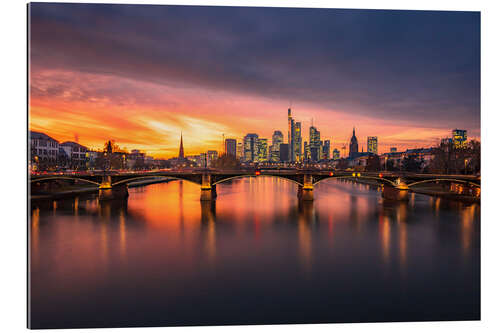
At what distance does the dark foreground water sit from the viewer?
9.39 metres

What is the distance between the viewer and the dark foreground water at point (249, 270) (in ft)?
30.8

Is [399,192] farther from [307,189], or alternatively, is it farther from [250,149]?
[250,149]

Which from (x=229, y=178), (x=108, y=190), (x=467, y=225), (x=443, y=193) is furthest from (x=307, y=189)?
(x=108, y=190)

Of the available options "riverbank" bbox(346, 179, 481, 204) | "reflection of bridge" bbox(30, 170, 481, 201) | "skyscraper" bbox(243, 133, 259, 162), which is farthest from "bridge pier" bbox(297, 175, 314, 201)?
"skyscraper" bbox(243, 133, 259, 162)

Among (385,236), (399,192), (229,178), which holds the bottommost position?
(385,236)

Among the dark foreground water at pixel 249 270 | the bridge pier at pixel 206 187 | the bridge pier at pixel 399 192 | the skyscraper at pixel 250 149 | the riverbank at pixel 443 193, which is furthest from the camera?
the skyscraper at pixel 250 149

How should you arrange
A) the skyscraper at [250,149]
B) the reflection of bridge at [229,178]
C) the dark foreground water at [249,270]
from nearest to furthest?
the dark foreground water at [249,270]
the reflection of bridge at [229,178]
the skyscraper at [250,149]

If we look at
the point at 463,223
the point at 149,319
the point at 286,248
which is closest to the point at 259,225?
the point at 286,248

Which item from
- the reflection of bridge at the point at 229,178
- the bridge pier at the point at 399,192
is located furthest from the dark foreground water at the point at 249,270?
the bridge pier at the point at 399,192

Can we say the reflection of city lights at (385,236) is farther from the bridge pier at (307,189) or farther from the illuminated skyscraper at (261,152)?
the illuminated skyscraper at (261,152)

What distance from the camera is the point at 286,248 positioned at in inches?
629

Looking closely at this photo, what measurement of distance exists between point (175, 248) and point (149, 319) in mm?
7049

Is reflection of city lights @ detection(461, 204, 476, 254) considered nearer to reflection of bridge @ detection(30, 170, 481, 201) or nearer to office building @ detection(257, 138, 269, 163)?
reflection of bridge @ detection(30, 170, 481, 201)

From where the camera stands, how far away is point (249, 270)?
12.6 meters
